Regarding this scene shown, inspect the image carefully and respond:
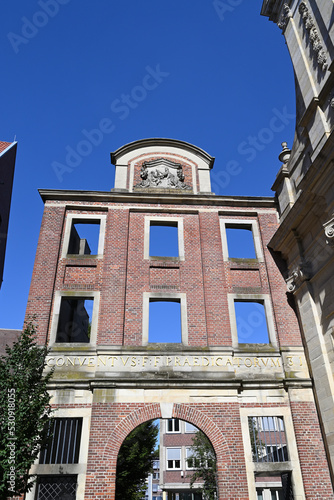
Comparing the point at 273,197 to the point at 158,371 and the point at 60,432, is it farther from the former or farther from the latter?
the point at 60,432

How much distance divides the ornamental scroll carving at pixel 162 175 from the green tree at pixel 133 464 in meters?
13.3

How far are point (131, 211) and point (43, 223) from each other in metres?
3.52

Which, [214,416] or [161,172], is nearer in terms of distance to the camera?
[214,416]

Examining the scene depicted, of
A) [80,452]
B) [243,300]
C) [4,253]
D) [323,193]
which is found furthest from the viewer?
[4,253]

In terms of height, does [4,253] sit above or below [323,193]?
above

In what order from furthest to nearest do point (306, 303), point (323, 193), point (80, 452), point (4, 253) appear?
point (4, 253) → point (306, 303) → point (323, 193) → point (80, 452)

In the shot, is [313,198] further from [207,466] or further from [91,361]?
[207,466]

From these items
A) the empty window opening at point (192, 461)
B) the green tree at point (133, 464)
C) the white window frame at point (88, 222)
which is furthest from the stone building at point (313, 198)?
the empty window opening at point (192, 461)

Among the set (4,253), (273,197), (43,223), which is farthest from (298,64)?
(4,253)

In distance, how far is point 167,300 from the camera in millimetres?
14062

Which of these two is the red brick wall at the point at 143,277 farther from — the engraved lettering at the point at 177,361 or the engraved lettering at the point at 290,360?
the engraved lettering at the point at 177,361

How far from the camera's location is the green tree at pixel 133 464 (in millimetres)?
20047

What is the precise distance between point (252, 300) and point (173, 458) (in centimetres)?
2624

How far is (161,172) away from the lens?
17.0 meters
